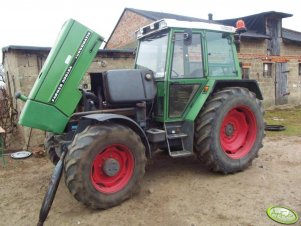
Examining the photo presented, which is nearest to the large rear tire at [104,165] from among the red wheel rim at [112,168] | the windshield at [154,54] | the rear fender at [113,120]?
the red wheel rim at [112,168]

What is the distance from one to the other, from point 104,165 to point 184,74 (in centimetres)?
178

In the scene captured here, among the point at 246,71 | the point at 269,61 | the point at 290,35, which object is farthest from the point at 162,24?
the point at 290,35

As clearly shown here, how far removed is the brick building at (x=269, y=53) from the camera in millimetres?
13383

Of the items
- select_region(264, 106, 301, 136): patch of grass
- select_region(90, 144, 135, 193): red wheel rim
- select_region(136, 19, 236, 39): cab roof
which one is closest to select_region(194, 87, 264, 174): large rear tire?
select_region(136, 19, 236, 39): cab roof

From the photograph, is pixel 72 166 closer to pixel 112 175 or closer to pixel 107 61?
pixel 112 175

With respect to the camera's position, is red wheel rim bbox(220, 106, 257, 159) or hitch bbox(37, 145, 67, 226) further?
red wheel rim bbox(220, 106, 257, 159)

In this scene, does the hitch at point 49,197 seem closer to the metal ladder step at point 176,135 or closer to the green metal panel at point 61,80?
the green metal panel at point 61,80

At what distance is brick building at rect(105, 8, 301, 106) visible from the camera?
1338cm

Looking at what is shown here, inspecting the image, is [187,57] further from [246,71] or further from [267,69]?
[267,69]

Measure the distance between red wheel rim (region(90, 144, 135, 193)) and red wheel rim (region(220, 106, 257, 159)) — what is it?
5.50 ft

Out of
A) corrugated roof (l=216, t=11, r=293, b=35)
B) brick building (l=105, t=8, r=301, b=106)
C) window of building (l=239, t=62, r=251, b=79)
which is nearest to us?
window of building (l=239, t=62, r=251, b=79)

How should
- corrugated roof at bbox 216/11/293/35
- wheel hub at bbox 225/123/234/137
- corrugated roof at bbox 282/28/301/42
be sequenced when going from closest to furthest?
wheel hub at bbox 225/123/234/137, corrugated roof at bbox 216/11/293/35, corrugated roof at bbox 282/28/301/42

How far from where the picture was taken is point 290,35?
1591 cm

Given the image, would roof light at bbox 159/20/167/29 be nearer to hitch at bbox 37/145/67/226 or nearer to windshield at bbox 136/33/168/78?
windshield at bbox 136/33/168/78
